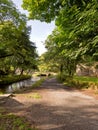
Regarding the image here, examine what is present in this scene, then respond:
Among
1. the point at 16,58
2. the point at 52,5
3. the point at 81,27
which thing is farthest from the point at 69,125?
the point at 16,58

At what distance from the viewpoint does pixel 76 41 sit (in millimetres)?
13000

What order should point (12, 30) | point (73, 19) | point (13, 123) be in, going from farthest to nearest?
point (12, 30), point (73, 19), point (13, 123)

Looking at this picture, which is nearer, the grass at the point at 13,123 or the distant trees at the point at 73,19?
the grass at the point at 13,123

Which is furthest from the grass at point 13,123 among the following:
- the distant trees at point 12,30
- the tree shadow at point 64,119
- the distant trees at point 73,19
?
the distant trees at point 12,30

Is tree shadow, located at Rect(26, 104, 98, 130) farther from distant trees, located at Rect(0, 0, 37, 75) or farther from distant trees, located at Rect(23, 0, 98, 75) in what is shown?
distant trees, located at Rect(0, 0, 37, 75)

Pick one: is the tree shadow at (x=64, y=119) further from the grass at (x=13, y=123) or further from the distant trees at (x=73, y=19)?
the distant trees at (x=73, y=19)

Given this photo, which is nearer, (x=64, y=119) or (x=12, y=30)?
(x=64, y=119)

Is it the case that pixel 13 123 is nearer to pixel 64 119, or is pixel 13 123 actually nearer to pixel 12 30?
pixel 64 119

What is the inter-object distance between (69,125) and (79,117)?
1367 millimetres

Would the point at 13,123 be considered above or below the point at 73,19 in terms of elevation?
below

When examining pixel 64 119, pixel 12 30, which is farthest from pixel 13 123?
pixel 12 30

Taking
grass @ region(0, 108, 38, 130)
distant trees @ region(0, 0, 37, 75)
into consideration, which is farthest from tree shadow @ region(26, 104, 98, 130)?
distant trees @ region(0, 0, 37, 75)

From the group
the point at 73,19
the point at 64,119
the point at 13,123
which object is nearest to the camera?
the point at 13,123

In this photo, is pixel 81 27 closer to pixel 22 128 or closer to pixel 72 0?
pixel 72 0
